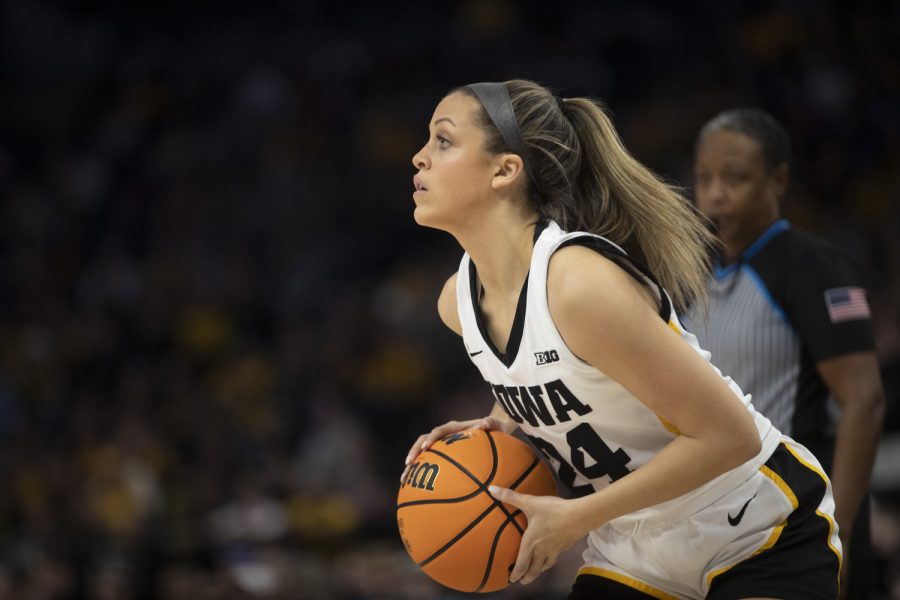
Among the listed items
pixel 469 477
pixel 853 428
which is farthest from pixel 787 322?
pixel 469 477

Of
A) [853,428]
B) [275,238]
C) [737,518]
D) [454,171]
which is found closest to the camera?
[737,518]

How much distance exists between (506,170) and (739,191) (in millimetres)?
1139

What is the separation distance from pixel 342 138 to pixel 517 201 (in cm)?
781

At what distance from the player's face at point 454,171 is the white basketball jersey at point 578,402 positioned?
0.68ft

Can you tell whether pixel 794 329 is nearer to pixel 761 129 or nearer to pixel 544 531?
pixel 761 129

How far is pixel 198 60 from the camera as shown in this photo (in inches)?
446

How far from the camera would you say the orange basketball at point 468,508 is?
2580 millimetres

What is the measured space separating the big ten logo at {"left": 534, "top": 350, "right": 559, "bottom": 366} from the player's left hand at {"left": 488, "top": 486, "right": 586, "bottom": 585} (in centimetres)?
31

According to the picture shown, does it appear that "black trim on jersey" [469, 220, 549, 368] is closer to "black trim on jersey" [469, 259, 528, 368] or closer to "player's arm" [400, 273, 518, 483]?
A: "black trim on jersey" [469, 259, 528, 368]

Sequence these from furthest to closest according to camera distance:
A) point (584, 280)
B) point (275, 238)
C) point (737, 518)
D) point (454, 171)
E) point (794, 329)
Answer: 1. point (275, 238)
2. point (794, 329)
3. point (454, 171)
4. point (737, 518)
5. point (584, 280)

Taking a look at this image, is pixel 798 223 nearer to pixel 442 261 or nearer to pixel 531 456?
pixel 442 261

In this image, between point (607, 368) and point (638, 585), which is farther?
point (638, 585)

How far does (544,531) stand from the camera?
2.43 metres

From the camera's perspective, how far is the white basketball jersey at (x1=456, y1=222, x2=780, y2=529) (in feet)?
8.14
